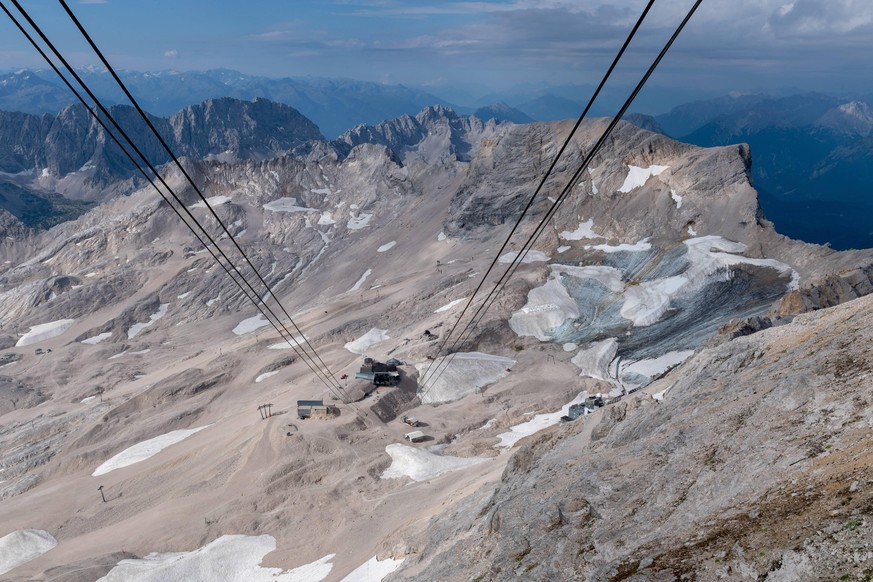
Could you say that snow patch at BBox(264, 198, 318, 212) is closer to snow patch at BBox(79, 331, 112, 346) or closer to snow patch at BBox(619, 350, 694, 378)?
snow patch at BBox(79, 331, 112, 346)

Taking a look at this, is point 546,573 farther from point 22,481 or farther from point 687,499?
point 22,481

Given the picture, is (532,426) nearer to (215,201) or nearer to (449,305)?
(449,305)

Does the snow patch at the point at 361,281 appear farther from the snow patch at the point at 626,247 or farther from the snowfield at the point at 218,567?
the snowfield at the point at 218,567

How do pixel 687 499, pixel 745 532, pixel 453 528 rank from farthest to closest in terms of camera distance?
pixel 453 528
pixel 687 499
pixel 745 532

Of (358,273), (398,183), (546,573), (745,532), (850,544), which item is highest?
(850,544)

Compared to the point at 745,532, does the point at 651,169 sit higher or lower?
lower

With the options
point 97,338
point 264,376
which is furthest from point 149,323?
point 264,376

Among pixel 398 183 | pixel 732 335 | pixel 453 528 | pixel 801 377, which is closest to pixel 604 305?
pixel 732 335
